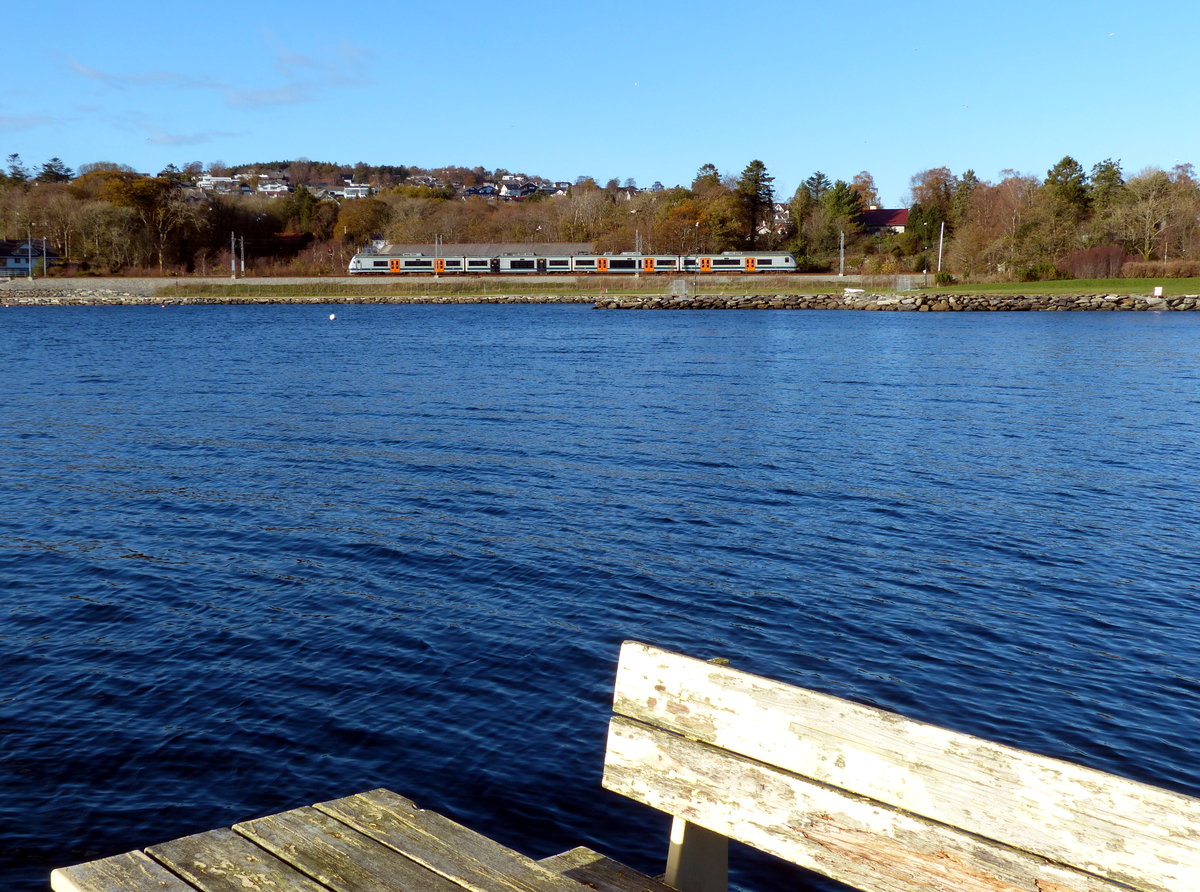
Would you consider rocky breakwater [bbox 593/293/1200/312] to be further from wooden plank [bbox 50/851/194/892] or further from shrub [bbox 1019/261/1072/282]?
wooden plank [bbox 50/851/194/892]

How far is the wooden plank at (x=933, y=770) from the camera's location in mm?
2232

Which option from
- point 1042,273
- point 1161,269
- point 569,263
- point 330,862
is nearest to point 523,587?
point 330,862

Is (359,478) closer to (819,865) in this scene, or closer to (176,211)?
(819,865)

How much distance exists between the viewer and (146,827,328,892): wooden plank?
2873 mm

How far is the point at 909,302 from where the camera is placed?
268ft

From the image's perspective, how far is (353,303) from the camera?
101312mm

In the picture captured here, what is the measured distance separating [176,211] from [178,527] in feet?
397

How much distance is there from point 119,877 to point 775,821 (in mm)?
1842

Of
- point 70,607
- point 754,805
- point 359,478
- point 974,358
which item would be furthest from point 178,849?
point 974,358

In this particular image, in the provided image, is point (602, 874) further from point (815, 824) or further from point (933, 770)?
point (933, 770)

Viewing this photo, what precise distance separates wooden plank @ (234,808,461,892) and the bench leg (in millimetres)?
720

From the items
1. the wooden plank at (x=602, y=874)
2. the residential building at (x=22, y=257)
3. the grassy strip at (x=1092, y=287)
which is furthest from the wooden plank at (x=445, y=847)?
the residential building at (x=22, y=257)

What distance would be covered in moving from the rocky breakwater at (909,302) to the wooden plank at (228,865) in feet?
265

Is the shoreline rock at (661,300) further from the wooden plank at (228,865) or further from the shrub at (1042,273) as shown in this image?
the wooden plank at (228,865)
